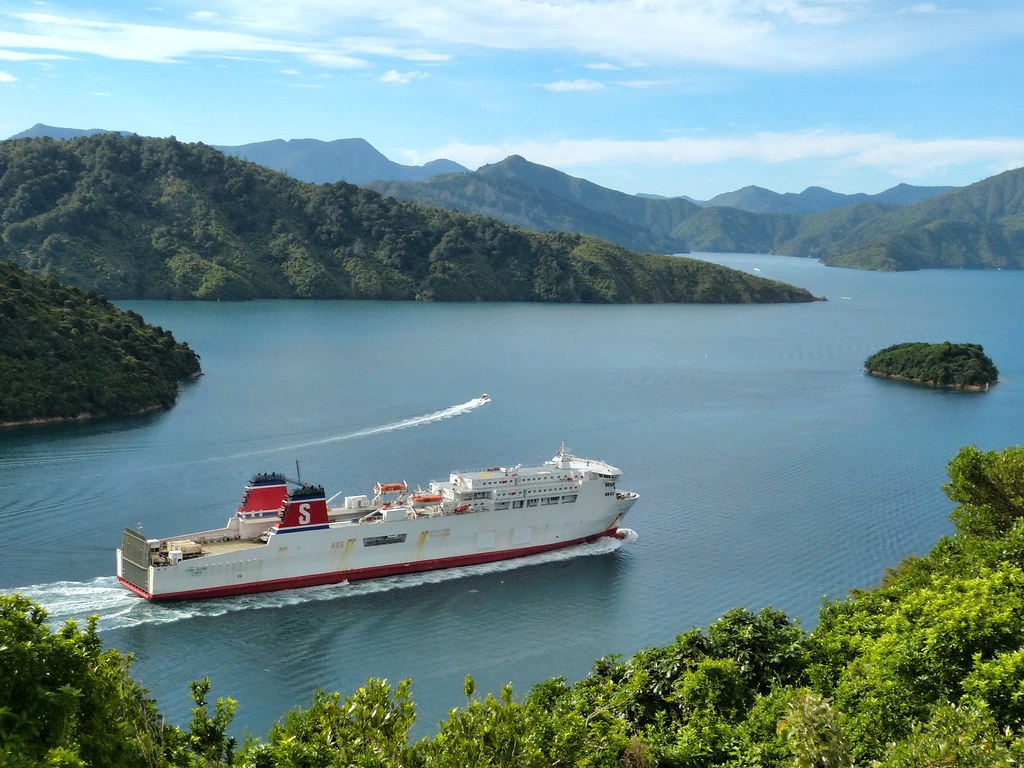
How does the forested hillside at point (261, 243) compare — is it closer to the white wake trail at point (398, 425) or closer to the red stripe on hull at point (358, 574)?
the white wake trail at point (398, 425)

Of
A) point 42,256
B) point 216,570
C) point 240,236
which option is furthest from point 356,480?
point 240,236

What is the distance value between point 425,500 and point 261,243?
95.2 metres

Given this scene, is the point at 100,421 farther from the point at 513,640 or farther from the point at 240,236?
the point at 240,236

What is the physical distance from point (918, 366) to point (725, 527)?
43.7 m

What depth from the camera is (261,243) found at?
121 m

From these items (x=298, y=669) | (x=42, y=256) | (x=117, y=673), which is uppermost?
(x=42, y=256)

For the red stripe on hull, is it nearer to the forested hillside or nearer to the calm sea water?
the calm sea water

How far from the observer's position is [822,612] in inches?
720

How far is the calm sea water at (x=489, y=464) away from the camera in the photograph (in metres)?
25.5

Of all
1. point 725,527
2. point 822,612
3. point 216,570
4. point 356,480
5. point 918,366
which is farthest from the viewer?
point 918,366

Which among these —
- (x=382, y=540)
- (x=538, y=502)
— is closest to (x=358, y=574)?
(x=382, y=540)

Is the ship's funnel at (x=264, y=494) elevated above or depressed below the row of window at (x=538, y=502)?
above

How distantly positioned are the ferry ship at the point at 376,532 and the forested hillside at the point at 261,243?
78736 mm

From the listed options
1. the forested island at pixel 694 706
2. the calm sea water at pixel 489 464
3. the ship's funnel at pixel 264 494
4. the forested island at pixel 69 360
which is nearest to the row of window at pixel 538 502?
the calm sea water at pixel 489 464
